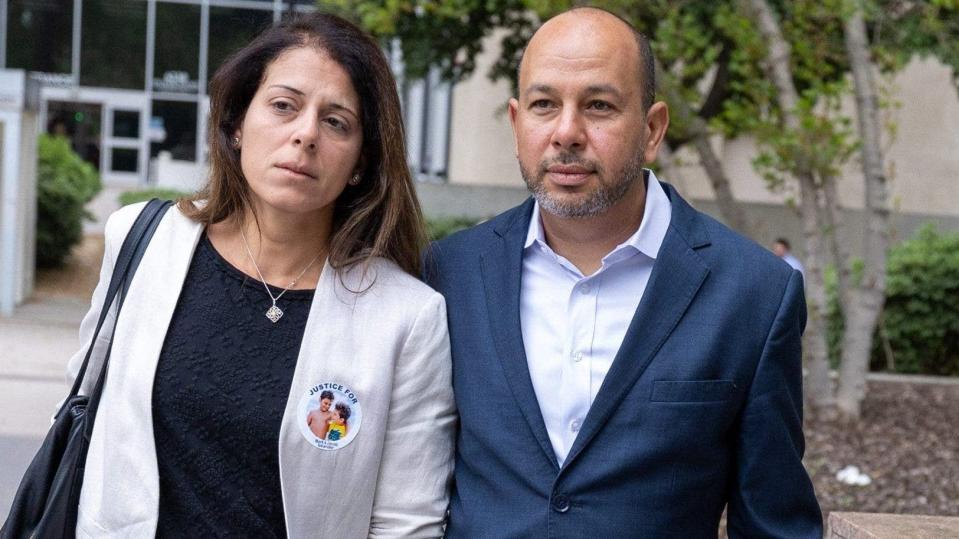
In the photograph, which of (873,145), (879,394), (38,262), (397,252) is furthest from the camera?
(38,262)

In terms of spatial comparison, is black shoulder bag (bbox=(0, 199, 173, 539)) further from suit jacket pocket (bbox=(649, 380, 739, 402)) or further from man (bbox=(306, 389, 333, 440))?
suit jacket pocket (bbox=(649, 380, 739, 402))

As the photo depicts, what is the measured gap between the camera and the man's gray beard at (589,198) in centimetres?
272

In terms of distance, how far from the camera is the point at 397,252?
2.99 m

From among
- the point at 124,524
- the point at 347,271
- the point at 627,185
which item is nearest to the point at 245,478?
the point at 124,524

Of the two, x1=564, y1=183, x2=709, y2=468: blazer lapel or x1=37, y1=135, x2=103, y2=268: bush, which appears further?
x1=37, y1=135, x2=103, y2=268: bush

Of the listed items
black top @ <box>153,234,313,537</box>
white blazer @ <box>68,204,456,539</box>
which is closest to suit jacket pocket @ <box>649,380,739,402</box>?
white blazer @ <box>68,204,456,539</box>

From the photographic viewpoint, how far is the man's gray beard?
8.93 feet

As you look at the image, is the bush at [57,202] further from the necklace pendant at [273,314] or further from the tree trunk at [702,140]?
the necklace pendant at [273,314]

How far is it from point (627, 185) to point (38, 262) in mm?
17631

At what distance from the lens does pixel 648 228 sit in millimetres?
2793

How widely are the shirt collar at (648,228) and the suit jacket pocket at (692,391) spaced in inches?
12.7

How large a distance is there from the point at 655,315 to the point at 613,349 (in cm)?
12

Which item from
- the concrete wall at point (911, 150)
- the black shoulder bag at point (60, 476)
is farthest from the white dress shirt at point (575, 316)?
the concrete wall at point (911, 150)

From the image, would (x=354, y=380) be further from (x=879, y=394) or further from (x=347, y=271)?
(x=879, y=394)
